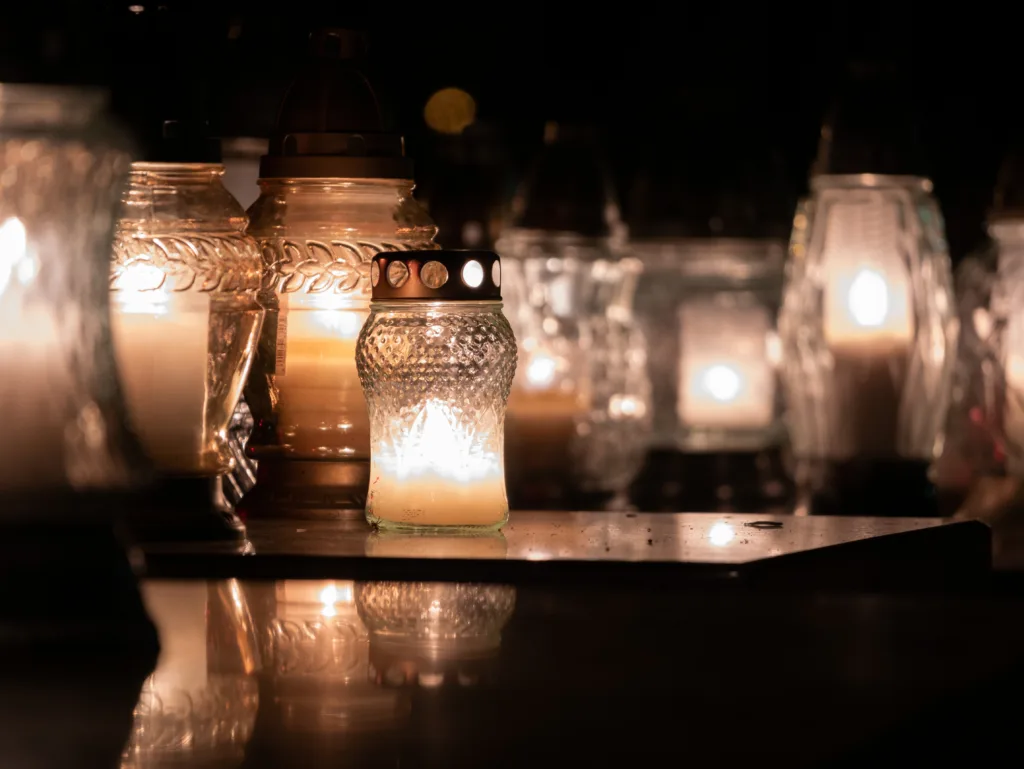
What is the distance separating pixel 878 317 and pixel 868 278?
4 centimetres

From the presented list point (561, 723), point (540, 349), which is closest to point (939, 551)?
point (561, 723)

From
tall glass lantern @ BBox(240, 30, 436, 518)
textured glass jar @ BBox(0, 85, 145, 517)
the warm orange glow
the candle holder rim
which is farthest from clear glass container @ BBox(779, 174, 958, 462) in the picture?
textured glass jar @ BBox(0, 85, 145, 517)

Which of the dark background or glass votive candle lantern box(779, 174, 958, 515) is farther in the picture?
the dark background

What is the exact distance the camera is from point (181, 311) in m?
1.16

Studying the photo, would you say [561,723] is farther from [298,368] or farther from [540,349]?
[540,349]

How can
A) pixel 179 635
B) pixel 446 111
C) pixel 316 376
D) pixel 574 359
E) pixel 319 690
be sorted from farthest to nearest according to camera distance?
pixel 446 111
pixel 574 359
pixel 316 376
pixel 179 635
pixel 319 690

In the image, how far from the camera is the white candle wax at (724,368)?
2420mm

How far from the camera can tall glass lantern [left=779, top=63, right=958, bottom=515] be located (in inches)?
73.1

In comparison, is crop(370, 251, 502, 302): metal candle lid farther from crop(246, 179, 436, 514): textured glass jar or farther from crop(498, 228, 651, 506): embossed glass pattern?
crop(498, 228, 651, 506): embossed glass pattern

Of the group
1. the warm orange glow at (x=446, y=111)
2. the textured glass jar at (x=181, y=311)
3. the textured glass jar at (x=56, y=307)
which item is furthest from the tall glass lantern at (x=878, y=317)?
the textured glass jar at (x=56, y=307)

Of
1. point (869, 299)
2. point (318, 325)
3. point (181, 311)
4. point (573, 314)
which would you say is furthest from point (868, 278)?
point (181, 311)

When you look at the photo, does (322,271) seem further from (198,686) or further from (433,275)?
(198,686)

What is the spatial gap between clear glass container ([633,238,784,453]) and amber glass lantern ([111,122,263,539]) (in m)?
1.28

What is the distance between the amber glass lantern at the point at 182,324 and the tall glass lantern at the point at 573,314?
102cm
